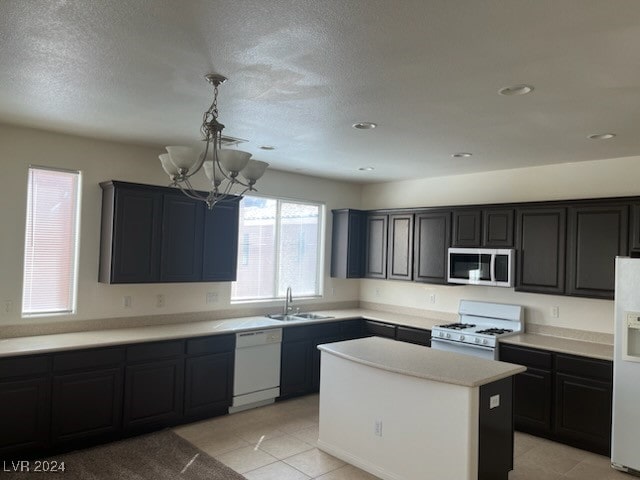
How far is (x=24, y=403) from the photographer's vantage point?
135 inches

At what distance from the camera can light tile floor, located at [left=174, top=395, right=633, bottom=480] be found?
11.5 feet

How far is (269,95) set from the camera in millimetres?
2934

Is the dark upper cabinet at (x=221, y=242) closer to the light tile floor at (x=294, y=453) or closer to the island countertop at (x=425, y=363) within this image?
the light tile floor at (x=294, y=453)

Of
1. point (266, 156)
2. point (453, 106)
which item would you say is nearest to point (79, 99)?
point (266, 156)

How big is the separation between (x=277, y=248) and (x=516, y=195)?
282 cm

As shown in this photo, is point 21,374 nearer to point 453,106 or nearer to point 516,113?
point 453,106

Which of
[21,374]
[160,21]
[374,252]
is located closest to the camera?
[160,21]

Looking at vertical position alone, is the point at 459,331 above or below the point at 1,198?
below

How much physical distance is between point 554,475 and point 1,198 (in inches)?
193

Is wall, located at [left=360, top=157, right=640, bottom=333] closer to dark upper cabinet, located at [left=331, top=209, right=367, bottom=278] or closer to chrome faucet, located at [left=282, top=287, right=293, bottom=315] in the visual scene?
dark upper cabinet, located at [left=331, top=209, right=367, bottom=278]

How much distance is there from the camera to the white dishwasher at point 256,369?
4.67 m

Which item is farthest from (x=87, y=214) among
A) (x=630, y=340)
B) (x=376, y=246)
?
(x=630, y=340)

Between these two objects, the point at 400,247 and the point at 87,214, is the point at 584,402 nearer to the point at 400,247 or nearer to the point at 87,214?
the point at 400,247

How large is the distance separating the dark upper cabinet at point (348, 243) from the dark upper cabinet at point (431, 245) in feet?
2.81
